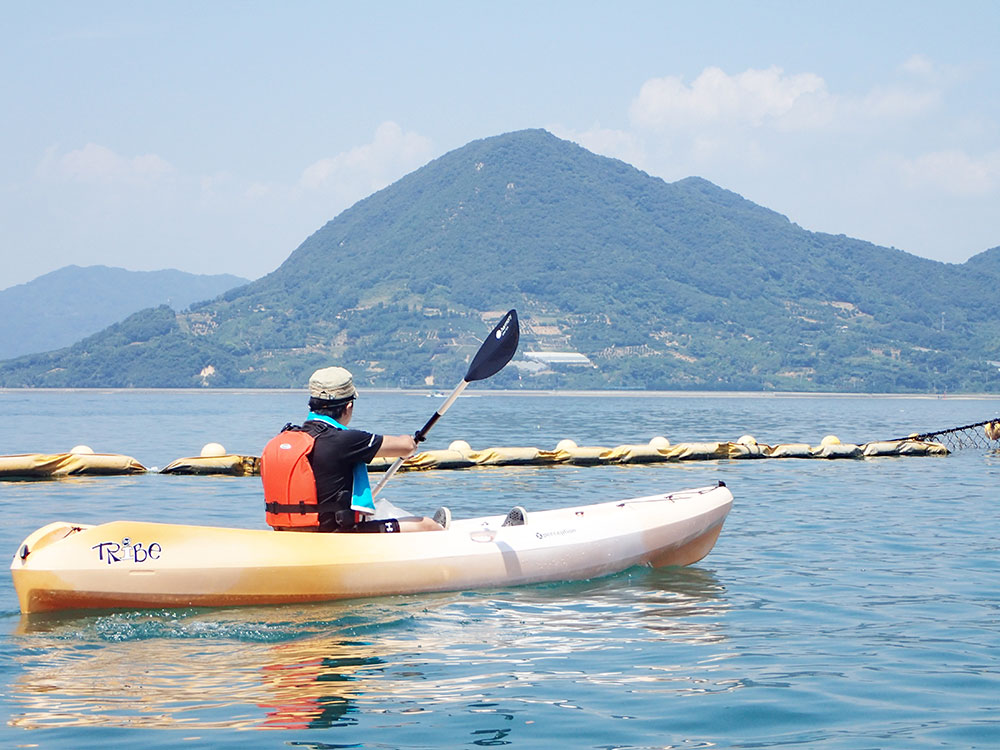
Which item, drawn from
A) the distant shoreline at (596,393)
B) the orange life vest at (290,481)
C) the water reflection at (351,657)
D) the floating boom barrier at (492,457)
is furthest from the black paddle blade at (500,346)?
the distant shoreline at (596,393)

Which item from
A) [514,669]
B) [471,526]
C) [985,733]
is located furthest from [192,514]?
[985,733]

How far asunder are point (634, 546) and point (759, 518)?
5602 mm

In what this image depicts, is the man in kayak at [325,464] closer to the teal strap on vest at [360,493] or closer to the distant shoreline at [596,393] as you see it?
the teal strap on vest at [360,493]

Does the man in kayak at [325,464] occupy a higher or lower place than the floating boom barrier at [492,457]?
higher

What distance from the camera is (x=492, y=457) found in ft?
78.2

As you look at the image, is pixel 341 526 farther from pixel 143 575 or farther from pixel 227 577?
pixel 143 575

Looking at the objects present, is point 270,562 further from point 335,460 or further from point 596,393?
point 596,393

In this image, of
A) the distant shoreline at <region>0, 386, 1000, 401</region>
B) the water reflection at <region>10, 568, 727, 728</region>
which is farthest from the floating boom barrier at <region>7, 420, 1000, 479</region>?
the distant shoreline at <region>0, 386, 1000, 401</region>

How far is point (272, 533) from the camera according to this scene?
9094 millimetres

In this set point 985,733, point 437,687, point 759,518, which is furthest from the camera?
point 759,518

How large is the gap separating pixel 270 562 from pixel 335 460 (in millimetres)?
970

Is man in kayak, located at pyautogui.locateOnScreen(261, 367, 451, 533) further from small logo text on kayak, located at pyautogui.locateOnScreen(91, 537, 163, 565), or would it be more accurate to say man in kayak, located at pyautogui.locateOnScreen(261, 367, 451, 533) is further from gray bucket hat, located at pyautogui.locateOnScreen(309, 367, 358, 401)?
small logo text on kayak, located at pyautogui.locateOnScreen(91, 537, 163, 565)

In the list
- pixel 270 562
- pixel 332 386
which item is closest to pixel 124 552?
pixel 270 562

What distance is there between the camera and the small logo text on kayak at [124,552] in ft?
28.7
